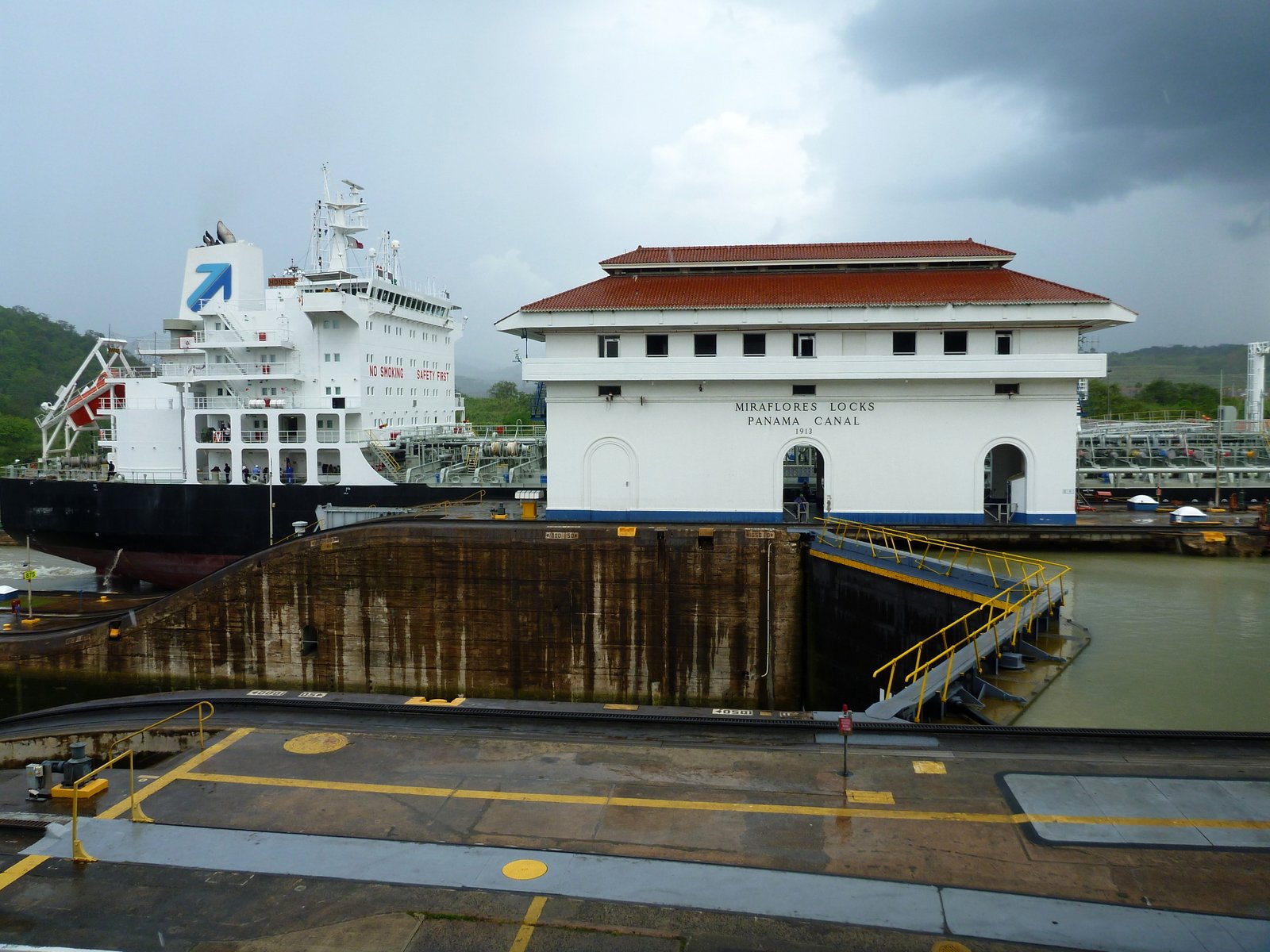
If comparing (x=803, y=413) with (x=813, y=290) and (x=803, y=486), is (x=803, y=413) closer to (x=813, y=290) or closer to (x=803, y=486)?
(x=813, y=290)

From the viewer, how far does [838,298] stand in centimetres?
2114

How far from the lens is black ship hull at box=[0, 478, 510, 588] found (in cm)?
2795

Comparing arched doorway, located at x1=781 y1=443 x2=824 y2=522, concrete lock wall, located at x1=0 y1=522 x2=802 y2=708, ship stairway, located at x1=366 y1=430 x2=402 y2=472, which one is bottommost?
concrete lock wall, located at x1=0 y1=522 x2=802 y2=708

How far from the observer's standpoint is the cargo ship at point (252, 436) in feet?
92.7

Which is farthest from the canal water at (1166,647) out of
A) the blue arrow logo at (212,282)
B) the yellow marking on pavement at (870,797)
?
the blue arrow logo at (212,282)

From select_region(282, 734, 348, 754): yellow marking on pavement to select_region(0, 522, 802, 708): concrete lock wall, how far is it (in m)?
8.21

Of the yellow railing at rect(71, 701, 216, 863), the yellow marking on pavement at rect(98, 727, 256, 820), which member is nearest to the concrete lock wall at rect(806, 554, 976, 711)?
the yellow marking on pavement at rect(98, 727, 256, 820)

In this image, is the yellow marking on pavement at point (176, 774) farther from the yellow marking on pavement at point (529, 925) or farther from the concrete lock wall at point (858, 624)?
the concrete lock wall at point (858, 624)

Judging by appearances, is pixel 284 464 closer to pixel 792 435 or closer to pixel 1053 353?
pixel 792 435

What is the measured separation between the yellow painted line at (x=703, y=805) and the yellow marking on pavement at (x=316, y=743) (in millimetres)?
705

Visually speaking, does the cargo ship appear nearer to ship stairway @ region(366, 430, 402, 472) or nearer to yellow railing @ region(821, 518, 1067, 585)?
ship stairway @ region(366, 430, 402, 472)

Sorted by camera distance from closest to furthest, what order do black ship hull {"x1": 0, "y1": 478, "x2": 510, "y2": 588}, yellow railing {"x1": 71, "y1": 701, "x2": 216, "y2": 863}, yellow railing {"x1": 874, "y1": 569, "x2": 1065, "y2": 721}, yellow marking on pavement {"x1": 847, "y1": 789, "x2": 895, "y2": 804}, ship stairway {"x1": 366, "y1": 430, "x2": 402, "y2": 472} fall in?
yellow railing {"x1": 71, "y1": 701, "x2": 216, "y2": 863} → yellow marking on pavement {"x1": 847, "y1": 789, "x2": 895, "y2": 804} → yellow railing {"x1": 874, "y1": 569, "x2": 1065, "y2": 721} → black ship hull {"x1": 0, "y1": 478, "x2": 510, "y2": 588} → ship stairway {"x1": 366, "y1": 430, "x2": 402, "y2": 472}

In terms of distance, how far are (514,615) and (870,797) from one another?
11.1m

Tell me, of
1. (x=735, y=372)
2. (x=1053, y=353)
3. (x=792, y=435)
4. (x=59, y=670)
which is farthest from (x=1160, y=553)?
(x=59, y=670)
